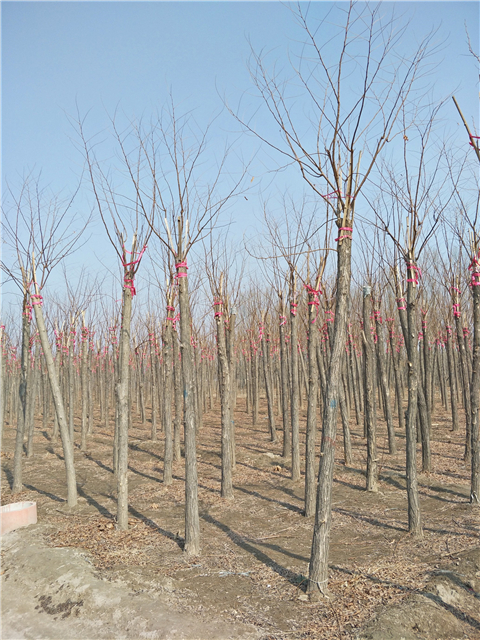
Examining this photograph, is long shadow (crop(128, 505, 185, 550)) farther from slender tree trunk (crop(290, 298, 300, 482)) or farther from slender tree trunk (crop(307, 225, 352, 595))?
slender tree trunk (crop(290, 298, 300, 482))

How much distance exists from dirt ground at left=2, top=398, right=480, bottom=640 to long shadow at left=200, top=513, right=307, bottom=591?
18mm

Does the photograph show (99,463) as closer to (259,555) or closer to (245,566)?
(259,555)

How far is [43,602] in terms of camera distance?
3.96 meters

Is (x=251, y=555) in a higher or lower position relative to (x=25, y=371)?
lower

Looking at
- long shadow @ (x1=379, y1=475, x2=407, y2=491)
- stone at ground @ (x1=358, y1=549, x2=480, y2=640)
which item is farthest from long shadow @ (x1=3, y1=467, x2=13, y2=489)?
stone at ground @ (x1=358, y1=549, x2=480, y2=640)

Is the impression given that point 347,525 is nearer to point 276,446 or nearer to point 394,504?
point 394,504

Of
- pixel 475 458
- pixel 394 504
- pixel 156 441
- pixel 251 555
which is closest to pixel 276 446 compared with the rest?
pixel 156 441

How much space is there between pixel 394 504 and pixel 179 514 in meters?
2.81

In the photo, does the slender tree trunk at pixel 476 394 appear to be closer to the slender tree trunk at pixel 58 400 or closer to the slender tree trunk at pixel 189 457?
the slender tree trunk at pixel 189 457

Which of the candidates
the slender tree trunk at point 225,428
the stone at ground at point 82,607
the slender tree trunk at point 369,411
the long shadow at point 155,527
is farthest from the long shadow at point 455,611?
the slender tree trunk at point 225,428

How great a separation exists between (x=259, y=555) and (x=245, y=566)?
32 cm

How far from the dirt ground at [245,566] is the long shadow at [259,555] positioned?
2 centimetres

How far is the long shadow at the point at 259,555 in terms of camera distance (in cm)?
412

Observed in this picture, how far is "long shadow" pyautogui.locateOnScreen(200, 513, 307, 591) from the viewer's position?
13.5 feet
